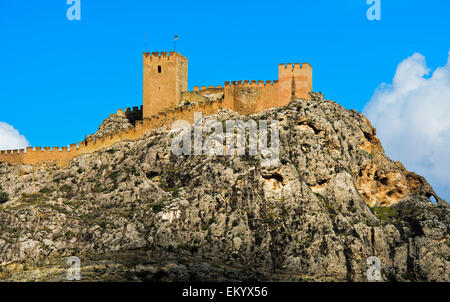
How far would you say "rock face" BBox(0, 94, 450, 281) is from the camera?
81938 millimetres

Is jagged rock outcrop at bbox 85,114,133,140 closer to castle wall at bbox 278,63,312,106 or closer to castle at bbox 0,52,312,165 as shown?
castle at bbox 0,52,312,165

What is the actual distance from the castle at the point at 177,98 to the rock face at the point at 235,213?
1.29 m

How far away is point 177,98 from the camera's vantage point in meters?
98.2

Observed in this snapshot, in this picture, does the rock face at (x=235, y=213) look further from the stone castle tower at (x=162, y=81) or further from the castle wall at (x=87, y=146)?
the stone castle tower at (x=162, y=81)

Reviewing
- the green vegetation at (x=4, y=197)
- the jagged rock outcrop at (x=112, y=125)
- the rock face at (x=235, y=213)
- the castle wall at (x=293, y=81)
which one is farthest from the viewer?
the jagged rock outcrop at (x=112, y=125)

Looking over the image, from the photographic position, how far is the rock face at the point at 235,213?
8194 cm

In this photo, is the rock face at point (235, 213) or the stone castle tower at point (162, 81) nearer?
the rock face at point (235, 213)

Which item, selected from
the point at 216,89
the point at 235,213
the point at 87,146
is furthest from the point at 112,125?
the point at 235,213

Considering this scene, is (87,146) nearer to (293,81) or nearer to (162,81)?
(162,81)

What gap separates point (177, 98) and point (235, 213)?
18.2m

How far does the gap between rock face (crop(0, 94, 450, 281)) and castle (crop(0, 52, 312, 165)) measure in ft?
4.23

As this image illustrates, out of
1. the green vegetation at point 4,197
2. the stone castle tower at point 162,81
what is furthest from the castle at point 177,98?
the green vegetation at point 4,197
